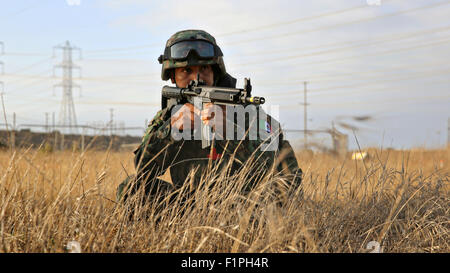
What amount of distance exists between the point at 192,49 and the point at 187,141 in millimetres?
816

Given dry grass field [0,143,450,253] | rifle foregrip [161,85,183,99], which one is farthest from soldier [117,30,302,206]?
dry grass field [0,143,450,253]

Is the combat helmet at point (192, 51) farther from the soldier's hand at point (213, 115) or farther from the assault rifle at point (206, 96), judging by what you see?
the soldier's hand at point (213, 115)

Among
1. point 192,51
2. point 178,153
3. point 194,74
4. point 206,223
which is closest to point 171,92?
point 194,74

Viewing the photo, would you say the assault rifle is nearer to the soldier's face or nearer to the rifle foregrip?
the rifle foregrip

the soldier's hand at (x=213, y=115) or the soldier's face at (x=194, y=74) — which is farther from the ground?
the soldier's face at (x=194, y=74)

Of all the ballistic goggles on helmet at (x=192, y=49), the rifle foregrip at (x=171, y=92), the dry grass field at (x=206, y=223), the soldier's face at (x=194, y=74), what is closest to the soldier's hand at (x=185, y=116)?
the rifle foregrip at (x=171, y=92)

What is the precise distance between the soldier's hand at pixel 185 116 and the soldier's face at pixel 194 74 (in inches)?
15.4

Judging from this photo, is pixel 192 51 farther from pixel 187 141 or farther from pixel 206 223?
pixel 206 223

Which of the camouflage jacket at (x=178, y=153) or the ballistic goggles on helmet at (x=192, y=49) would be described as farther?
the ballistic goggles on helmet at (x=192, y=49)

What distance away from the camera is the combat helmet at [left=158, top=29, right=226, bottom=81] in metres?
3.88

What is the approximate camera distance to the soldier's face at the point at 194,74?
3.96 meters
